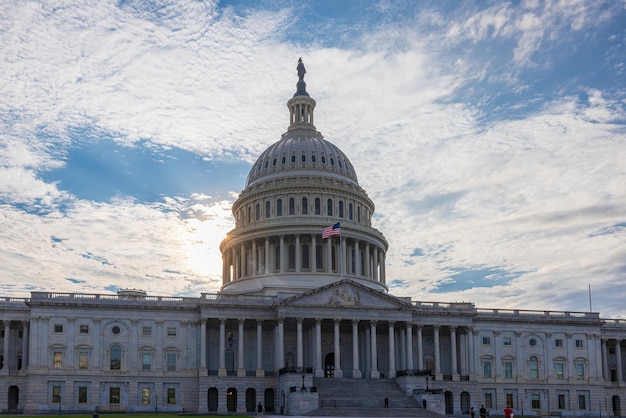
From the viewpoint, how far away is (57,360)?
10250 centimetres

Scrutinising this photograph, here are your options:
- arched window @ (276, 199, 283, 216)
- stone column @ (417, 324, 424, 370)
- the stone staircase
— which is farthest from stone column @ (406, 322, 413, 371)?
arched window @ (276, 199, 283, 216)

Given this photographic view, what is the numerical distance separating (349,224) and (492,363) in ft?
98.1

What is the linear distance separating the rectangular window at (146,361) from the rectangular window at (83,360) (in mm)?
6616

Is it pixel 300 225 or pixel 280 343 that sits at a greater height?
pixel 300 225

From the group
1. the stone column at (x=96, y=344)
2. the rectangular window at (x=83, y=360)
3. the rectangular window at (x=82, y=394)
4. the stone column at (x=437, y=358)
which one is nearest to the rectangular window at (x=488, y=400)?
the stone column at (x=437, y=358)

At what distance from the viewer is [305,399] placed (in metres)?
91.2

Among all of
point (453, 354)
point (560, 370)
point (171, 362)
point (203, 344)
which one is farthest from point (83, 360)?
point (560, 370)

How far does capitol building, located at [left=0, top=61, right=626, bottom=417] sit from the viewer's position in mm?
101688

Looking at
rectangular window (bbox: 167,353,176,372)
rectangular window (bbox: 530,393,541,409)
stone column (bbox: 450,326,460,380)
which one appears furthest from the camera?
rectangular window (bbox: 530,393,541,409)

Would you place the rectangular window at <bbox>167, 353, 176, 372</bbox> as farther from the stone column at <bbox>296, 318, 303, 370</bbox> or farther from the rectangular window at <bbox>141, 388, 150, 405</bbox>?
the stone column at <bbox>296, 318, 303, 370</bbox>

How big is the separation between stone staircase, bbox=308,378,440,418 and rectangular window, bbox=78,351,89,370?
28.0 metres

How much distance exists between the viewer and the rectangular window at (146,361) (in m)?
105

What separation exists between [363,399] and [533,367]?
32829 millimetres

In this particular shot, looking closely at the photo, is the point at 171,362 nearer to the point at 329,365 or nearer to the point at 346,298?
the point at 329,365
